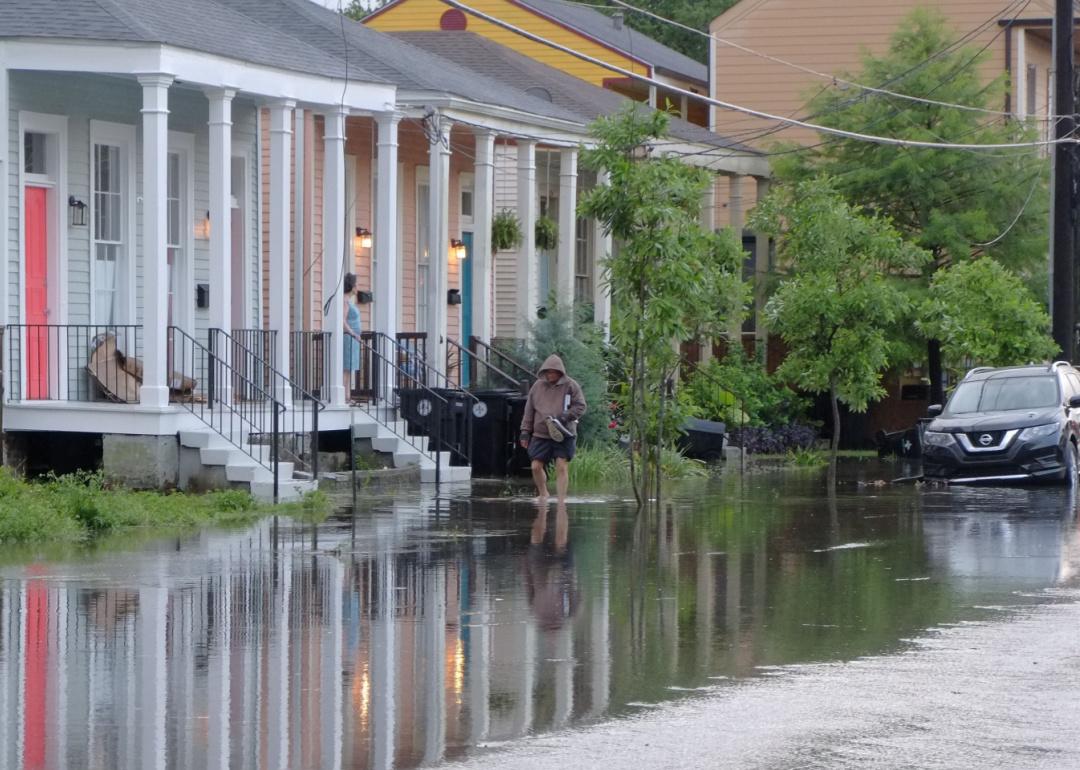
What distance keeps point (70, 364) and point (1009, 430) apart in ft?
38.9

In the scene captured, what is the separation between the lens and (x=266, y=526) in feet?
55.9

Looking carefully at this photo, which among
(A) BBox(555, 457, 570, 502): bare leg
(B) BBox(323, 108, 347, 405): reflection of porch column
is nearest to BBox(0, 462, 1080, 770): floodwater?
(A) BBox(555, 457, 570, 502): bare leg

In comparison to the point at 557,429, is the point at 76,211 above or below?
above

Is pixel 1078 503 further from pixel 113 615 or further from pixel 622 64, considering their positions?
pixel 622 64

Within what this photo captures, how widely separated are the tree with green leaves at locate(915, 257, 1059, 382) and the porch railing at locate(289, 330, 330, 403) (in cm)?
1121

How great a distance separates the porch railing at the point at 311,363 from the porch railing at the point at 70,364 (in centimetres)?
208

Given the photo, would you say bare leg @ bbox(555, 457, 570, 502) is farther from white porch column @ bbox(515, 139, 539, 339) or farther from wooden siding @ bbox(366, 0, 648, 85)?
wooden siding @ bbox(366, 0, 648, 85)

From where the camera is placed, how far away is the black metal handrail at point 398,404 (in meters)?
23.4

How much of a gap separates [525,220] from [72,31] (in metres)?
8.84

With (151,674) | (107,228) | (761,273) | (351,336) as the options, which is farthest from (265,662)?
(761,273)

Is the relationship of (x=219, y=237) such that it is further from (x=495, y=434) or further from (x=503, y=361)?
A: (x=503, y=361)

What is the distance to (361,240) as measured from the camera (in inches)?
1081

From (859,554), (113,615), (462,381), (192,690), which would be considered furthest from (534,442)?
(192,690)

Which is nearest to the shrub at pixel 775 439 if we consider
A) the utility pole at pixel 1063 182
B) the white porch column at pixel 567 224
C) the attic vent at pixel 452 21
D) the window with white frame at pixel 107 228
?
the white porch column at pixel 567 224
